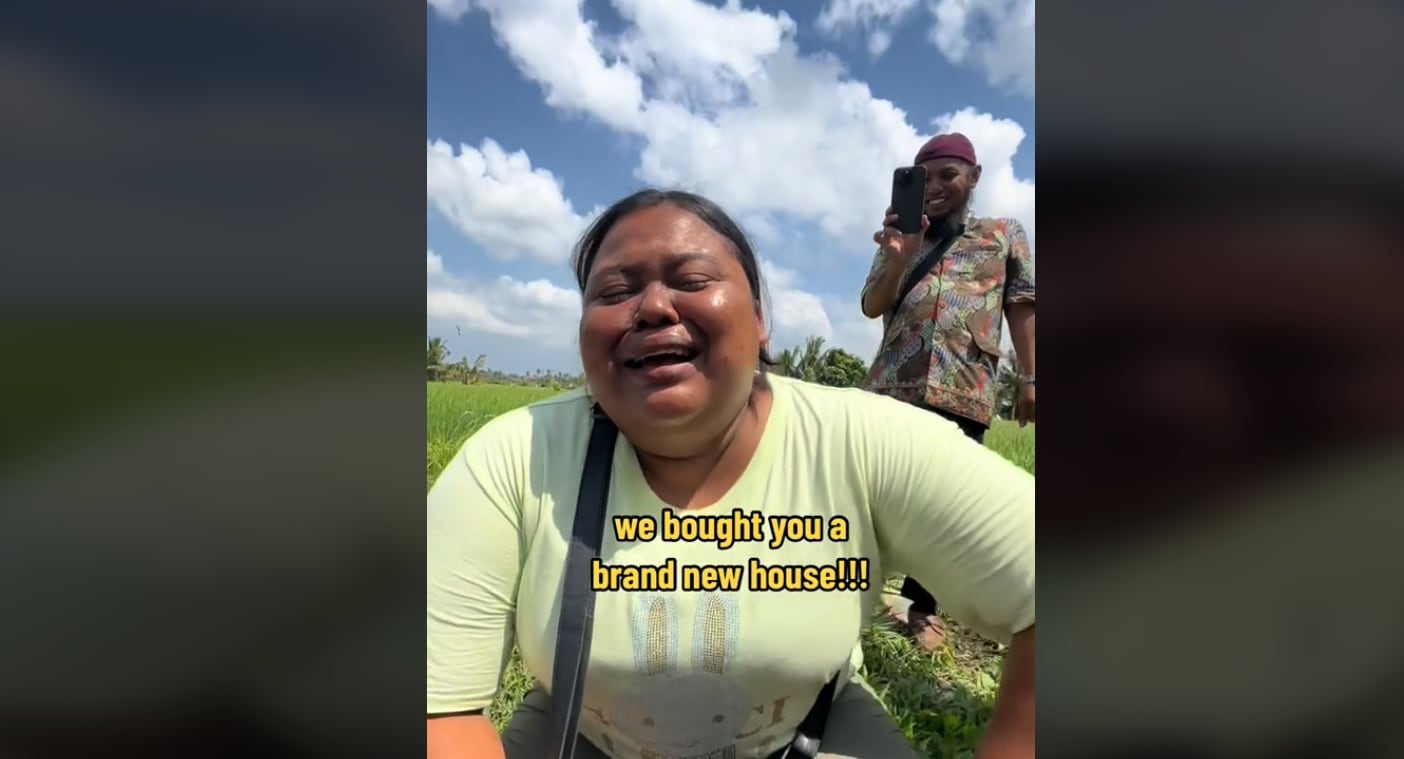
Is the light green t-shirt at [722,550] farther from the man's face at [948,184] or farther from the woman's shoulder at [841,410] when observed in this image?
the man's face at [948,184]

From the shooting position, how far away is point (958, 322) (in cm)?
117

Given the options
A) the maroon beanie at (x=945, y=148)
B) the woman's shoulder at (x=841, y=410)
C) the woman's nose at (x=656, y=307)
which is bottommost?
the woman's shoulder at (x=841, y=410)

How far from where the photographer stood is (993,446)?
1.19 metres

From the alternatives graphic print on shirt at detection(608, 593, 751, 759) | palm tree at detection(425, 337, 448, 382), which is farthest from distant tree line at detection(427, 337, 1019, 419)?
graphic print on shirt at detection(608, 593, 751, 759)

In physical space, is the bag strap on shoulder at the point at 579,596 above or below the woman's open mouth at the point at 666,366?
below

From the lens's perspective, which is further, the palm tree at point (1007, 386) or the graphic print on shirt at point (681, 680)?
the palm tree at point (1007, 386)

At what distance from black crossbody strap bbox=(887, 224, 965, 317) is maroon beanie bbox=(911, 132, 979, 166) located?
0.45 ft

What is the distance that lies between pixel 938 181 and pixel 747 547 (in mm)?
714

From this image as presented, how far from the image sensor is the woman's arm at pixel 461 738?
3.61ft

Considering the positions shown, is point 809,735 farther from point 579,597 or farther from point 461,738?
point 461,738

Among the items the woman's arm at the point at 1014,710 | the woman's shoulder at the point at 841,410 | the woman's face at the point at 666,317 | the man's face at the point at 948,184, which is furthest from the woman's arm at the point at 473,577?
the woman's arm at the point at 1014,710

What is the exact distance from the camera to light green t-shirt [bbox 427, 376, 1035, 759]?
3.50 ft
